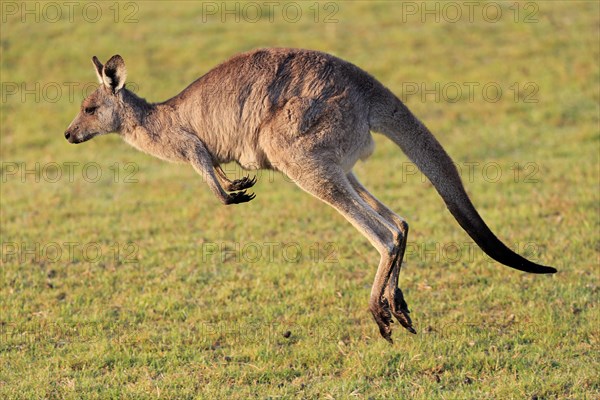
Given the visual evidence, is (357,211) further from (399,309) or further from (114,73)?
(114,73)

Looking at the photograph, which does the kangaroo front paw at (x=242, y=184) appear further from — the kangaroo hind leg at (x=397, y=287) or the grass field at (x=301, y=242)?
the grass field at (x=301, y=242)

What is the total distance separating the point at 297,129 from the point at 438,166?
84 centimetres

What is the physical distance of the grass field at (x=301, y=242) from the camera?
19.1 feet

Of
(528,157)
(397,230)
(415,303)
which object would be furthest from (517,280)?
(528,157)

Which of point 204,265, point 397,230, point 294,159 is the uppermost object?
point 294,159

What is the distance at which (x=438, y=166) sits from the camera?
527cm

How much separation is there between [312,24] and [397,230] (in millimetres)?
Result: 11792

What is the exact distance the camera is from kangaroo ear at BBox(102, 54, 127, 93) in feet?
17.5

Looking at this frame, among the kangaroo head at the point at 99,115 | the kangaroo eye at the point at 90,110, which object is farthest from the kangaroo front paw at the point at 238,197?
the kangaroo eye at the point at 90,110

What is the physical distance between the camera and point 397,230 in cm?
530

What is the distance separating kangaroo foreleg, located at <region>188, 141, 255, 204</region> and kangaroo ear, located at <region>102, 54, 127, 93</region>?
1.95 ft

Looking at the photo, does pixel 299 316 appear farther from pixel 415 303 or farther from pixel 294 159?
pixel 294 159

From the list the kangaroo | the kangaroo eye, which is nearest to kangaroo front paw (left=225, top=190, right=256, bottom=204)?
the kangaroo

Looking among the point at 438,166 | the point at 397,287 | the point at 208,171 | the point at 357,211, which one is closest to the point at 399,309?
the point at 397,287
